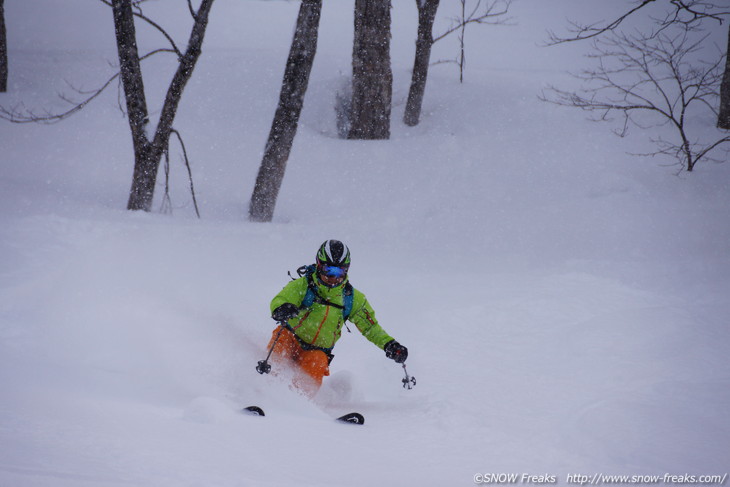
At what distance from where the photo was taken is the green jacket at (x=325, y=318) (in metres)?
5.00

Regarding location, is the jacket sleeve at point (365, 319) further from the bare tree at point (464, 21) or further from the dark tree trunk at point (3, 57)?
the dark tree trunk at point (3, 57)

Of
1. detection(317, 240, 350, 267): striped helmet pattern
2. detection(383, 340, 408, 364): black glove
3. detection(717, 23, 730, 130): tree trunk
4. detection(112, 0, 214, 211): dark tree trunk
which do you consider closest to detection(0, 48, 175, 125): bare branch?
detection(112, 0, 214, 211): dark tree trunk

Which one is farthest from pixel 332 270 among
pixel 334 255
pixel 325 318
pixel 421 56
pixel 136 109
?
pixel 421 56

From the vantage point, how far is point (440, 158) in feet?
40.4

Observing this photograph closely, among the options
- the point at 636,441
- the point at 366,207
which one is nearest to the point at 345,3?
the point at 366,207

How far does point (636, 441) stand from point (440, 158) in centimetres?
885

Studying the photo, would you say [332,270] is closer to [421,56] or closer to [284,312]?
[284,312]

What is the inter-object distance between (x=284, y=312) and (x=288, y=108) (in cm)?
564

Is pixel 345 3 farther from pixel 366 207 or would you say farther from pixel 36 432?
pixel 36 432

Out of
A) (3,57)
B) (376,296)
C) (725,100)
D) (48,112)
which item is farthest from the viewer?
(3,57)

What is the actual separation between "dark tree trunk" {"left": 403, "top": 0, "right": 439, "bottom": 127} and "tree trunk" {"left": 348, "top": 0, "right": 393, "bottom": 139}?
1470 millimetres

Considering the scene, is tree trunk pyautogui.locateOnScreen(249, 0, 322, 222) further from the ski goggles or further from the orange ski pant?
the ski goggles

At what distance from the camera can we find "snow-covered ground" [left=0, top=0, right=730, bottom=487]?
331cm

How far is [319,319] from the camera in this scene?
16.7 ft
